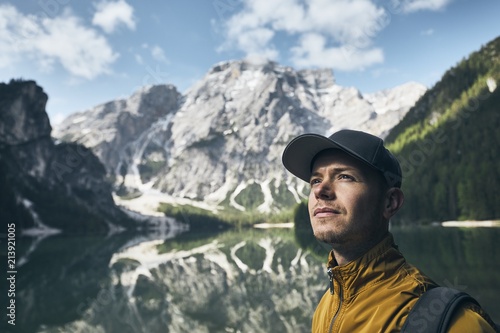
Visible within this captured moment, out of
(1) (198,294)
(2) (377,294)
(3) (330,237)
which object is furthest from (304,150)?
(1) (198,294)

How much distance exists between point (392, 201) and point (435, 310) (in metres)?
1.39

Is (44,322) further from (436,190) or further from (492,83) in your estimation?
(492,83)

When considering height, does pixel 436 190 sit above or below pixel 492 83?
below

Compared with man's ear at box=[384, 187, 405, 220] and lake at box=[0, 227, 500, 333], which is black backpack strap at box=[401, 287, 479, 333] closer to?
man's ear at box=[384, 187, 405, 220]

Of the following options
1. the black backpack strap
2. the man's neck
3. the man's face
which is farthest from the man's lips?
the black backpack strap

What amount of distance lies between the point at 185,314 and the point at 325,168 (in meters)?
25.6

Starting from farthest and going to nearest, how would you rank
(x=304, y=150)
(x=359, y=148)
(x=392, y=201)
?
1. (x=304, y=150)
2. (x=392, y=201)
3. (x=359, y=148)

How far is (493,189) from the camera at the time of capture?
297 feet

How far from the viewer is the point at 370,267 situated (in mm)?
3389

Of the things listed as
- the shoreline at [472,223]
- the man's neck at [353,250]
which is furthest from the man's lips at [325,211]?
the shoreline at [472,223]

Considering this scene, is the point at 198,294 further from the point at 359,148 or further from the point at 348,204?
the point at 359,148

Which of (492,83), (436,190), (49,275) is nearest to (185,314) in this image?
(49,275)

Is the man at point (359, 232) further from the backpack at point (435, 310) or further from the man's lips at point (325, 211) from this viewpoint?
the backpack at point (435, 310)

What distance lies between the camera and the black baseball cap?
357 cm
